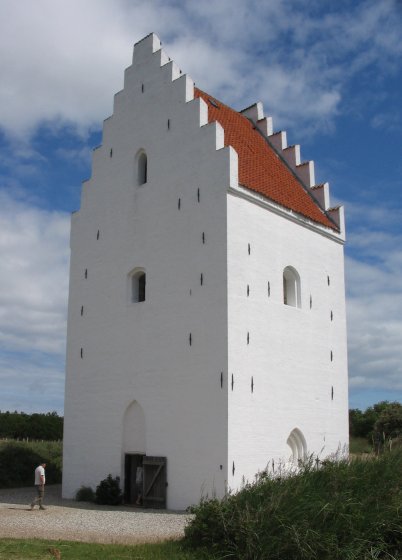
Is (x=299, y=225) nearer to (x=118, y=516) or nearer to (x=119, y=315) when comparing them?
(x=119, y=315)

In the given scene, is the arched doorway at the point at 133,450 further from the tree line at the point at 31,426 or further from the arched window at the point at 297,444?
the tree line at the point at 31,426

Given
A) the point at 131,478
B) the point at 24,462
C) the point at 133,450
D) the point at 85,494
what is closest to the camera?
the point at 133,450

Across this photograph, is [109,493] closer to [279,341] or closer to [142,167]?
[279,341]

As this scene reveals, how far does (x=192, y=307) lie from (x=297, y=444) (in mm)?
A: 4801

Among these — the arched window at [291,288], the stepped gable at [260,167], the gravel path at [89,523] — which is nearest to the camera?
the gravel path at [89,523]

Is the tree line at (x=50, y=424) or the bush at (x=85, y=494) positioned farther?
the tree line at (x=50, y=424)

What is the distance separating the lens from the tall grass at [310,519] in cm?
963

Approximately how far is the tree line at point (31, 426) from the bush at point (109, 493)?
17.4 metres

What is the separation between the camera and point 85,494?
57.3ft

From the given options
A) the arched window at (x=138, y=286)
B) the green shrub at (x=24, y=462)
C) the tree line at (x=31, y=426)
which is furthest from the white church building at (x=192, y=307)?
the tree line at (x=31, y=426)

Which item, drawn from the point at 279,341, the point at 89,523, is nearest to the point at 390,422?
the point at 279,341

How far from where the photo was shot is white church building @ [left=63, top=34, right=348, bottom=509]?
1540 cm

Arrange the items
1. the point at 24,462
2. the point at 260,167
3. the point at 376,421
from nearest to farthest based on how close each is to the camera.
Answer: the point at 260,167, the point at 24,462, the point at 376,421

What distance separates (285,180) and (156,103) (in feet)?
15.3
